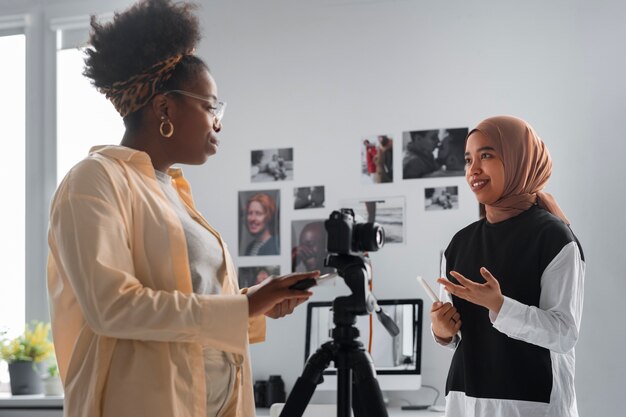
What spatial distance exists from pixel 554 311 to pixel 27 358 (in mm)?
2693

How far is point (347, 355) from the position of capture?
4.70 feet

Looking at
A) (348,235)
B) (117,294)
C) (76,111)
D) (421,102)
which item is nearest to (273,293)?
(348,235)

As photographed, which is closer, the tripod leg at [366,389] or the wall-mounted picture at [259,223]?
the tripod leg at [366,389]

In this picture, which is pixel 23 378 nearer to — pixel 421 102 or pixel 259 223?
pixel 259 223

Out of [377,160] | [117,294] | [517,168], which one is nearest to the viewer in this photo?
[117,294]

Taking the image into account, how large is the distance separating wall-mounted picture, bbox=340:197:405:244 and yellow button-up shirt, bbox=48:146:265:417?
1956mm

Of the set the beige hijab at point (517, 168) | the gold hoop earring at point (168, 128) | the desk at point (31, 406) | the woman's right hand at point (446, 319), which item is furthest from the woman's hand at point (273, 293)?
the desk at point (31, 406)

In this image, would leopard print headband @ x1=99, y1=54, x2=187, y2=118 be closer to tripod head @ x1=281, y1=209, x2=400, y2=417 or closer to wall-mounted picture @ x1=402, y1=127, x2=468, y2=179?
tripod head @ x1=281, y1=209, x2=400, y2=417

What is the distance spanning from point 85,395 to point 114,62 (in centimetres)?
68

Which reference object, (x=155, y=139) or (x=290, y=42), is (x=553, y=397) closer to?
(x=155, y=139)

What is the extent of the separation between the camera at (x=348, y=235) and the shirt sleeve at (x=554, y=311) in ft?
1.81

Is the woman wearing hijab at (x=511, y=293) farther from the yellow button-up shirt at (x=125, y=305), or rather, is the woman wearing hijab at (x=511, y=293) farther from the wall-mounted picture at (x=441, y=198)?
the wall-mounted picture at (x=441, y=198)

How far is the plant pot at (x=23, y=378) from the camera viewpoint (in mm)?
3699

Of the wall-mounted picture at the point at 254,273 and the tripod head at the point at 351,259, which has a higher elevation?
the tripod head at the point at 351,259
